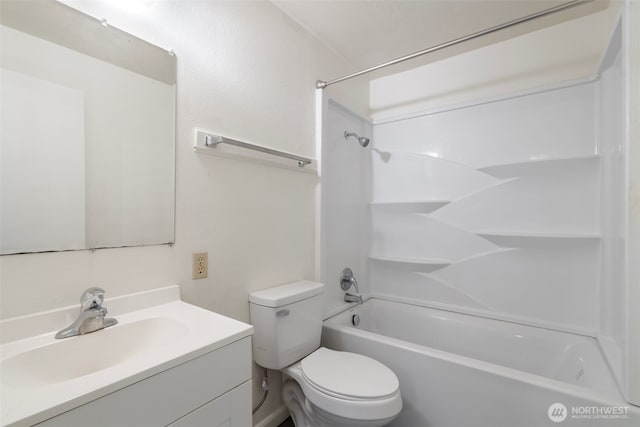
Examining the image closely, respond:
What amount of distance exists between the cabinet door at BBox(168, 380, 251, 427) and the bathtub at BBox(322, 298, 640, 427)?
926 millimetres

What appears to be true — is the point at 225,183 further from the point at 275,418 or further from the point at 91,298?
the point at 275,418

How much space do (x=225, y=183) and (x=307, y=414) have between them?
4.09 feet

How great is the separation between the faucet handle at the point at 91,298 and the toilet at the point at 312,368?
68 centimetres

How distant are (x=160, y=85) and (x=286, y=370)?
1.45 m

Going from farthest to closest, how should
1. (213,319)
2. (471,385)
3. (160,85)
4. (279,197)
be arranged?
(279,197) < (471,385) < (160,85) < (213,319)

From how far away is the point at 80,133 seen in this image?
3.12ft

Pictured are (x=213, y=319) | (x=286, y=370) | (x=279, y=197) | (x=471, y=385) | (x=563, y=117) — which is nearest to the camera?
(x=213, y=319)

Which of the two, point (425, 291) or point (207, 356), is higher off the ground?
point (207, 356)

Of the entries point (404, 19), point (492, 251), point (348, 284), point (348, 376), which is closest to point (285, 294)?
point (348, 376)

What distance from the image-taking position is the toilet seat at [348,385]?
1194 millimetres

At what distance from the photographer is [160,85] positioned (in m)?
1.15

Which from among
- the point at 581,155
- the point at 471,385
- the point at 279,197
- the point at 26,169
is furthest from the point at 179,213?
the point at 581,155

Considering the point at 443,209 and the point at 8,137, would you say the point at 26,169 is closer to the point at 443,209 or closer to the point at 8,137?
the point at 8,137

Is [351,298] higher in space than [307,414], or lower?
higher
